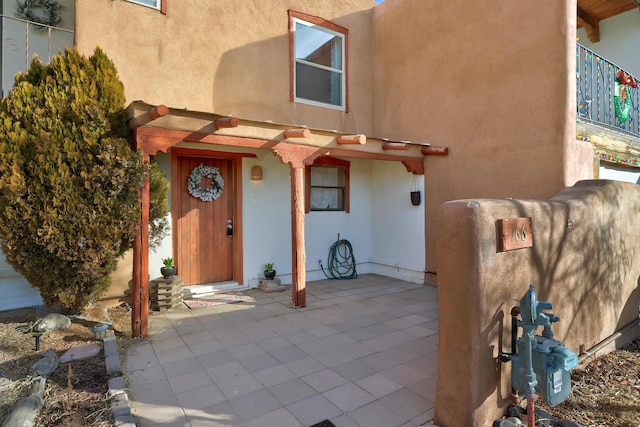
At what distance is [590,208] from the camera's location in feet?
11.3

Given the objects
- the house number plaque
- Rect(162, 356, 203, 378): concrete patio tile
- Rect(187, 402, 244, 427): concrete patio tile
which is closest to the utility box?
the house number plaque

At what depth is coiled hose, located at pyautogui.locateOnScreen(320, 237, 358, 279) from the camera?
24.6ft

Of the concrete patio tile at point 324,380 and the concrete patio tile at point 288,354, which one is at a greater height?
the concrete patio tile at point 288,354

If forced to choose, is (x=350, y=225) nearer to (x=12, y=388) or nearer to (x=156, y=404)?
(x=156, y=404)

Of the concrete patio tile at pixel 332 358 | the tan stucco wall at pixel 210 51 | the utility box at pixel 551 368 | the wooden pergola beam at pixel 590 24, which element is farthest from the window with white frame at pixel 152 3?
the wooden pergola beam at pixel 590 24

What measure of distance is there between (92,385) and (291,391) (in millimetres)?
1722

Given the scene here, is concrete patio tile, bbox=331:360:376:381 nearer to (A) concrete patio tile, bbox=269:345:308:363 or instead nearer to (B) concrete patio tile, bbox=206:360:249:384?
(A) concrete patio tile, bbox=269:345:308:363

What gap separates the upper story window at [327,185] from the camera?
7297mm

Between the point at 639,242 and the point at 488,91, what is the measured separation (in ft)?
9.90

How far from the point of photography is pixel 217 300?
18.9ft

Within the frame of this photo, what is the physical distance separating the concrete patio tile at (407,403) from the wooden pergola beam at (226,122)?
3.25 metres

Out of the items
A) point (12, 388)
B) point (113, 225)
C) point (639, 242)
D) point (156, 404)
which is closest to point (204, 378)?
point (156, 404)

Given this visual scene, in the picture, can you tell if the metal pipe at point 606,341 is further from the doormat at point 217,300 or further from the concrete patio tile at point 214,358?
the doormat at point 217,300

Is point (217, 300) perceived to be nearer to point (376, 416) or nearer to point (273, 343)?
point (273, 343)
